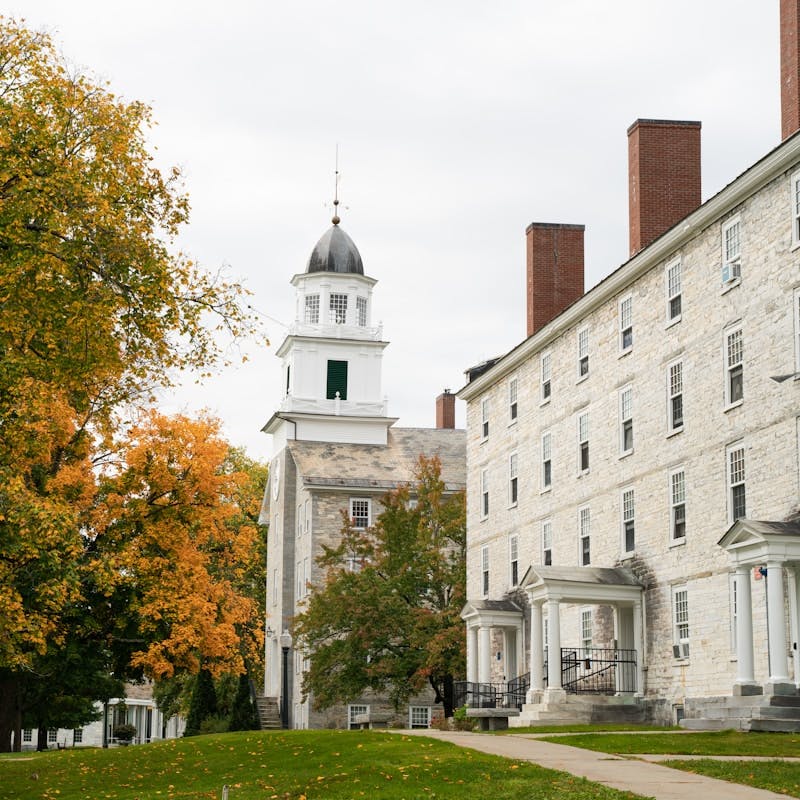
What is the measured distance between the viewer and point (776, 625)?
81.0 ft

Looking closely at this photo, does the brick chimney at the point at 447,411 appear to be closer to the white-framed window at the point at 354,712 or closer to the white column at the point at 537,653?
the white-framed window at the point at 354,712

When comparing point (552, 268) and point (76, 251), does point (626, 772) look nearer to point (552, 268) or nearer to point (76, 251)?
point (76, 251)

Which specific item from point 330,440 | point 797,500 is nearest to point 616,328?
point 797,500

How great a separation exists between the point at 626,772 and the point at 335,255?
54.3 metres

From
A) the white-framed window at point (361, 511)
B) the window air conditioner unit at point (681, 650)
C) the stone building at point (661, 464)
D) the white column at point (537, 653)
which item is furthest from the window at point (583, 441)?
Result: the white-framed window at point (361, 511)

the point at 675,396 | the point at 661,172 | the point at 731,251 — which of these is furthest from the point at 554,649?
the point at 661,172

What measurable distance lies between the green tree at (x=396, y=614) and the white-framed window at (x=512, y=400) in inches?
289

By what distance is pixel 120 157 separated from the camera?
1978 cm

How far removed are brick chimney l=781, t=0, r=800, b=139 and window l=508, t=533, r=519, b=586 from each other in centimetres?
1632

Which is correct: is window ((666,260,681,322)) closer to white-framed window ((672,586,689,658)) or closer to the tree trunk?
white-framed window ((672,586,689,658))

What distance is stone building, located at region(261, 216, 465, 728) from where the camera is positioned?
199 ft

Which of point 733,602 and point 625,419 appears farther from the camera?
point 625,419

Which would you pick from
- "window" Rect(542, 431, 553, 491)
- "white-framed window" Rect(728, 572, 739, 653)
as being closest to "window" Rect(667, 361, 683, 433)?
"white-framed window" Rect(728, 572, 739, 653)

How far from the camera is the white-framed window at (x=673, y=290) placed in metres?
31.2
